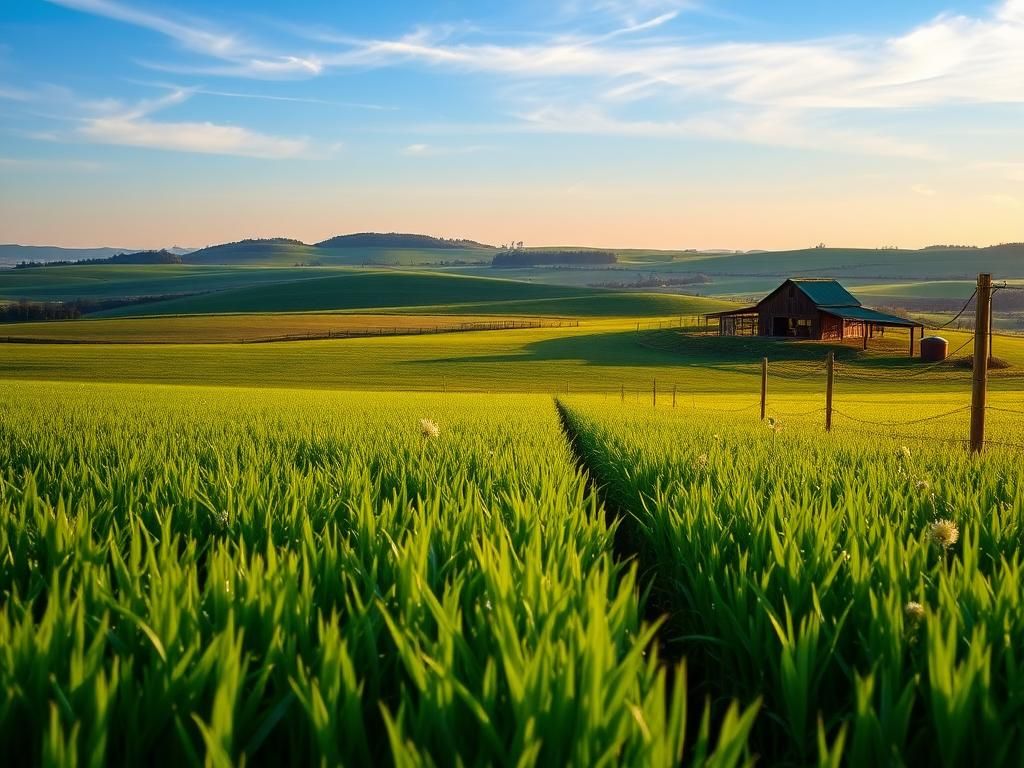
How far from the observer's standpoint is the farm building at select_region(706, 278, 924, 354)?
2736 inches

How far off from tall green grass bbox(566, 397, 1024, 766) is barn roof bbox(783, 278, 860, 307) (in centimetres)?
6764

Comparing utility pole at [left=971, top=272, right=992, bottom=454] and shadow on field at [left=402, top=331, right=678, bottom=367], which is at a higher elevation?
utility pole at [left=971, top=272, right=992, bottom=454]

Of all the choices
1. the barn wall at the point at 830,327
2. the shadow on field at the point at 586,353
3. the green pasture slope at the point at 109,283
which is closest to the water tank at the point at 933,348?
the barn wall at the point at 830,327

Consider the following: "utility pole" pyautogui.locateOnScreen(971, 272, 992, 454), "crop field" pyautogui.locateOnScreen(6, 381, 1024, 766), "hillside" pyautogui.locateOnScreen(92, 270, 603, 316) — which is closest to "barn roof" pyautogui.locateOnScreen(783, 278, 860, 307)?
"hillside" pyautogui.locateOnScreen(92, 270, 603, 316)

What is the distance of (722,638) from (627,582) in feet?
2.33

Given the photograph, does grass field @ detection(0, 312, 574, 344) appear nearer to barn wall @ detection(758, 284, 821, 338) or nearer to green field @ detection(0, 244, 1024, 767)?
barn wall @ detection(758, 284, 821, 338)

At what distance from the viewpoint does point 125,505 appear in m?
5.22

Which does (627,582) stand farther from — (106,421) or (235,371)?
(235,371)

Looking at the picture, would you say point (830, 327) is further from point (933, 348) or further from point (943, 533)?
point (943, 533)

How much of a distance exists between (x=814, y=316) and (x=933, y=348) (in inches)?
447

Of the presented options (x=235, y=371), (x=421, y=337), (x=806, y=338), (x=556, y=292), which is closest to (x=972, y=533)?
(x=235, y=371)

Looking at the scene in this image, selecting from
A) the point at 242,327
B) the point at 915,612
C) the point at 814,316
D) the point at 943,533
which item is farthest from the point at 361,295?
the point at 915,612

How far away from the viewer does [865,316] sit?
7081cm

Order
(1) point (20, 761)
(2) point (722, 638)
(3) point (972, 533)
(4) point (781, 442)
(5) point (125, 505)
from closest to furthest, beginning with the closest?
(1) point (20, 761), (2) point (722, 638), (3) point (972, 533), (5) point (125, 505), (4) point (781, 442)
